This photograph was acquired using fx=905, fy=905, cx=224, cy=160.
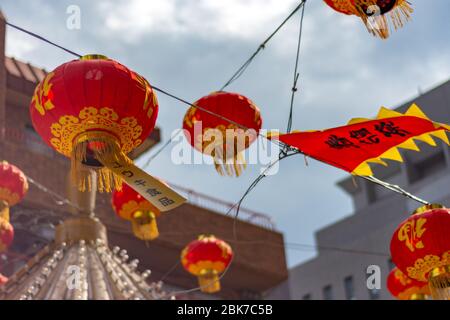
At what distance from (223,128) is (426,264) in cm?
226

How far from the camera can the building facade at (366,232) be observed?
87.3ft

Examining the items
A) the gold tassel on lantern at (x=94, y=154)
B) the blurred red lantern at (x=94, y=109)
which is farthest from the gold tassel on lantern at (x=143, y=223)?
the blurred red lantern at (x=94, y=109)

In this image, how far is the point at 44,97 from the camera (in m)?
6.63

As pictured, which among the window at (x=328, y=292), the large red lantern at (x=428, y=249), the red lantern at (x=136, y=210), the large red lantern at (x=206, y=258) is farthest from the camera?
the window at (x=328, y=292)

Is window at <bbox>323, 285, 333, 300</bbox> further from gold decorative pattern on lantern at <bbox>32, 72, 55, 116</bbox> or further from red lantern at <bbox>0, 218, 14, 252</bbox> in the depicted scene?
gold decorative pattern on lantern at <bbox>32, 72, 55, 116</bbox>

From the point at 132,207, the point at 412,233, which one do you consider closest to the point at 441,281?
the point at 412,233

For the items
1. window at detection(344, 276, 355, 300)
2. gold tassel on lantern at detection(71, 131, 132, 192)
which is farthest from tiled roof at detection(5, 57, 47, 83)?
gold tassel on lantern at detection(71, 131, 132, 192)

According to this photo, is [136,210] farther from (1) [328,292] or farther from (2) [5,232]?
(1) [328,292]

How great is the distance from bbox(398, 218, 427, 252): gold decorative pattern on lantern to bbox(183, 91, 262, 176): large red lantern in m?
1.63

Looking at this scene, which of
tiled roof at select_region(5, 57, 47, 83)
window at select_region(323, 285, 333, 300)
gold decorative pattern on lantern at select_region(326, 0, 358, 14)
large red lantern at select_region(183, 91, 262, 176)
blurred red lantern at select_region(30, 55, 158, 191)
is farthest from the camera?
window at select_region(323, 285, 333, 300)

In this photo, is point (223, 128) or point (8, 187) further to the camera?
point (8, 187)

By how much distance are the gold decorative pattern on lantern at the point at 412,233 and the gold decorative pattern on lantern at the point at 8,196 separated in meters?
5.19

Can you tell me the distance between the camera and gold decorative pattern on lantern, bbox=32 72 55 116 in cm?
659

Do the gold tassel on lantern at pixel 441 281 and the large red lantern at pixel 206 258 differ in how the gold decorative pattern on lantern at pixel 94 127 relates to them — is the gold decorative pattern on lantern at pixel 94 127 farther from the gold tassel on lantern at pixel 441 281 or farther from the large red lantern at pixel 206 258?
the large red lantern at pixel 206 258
